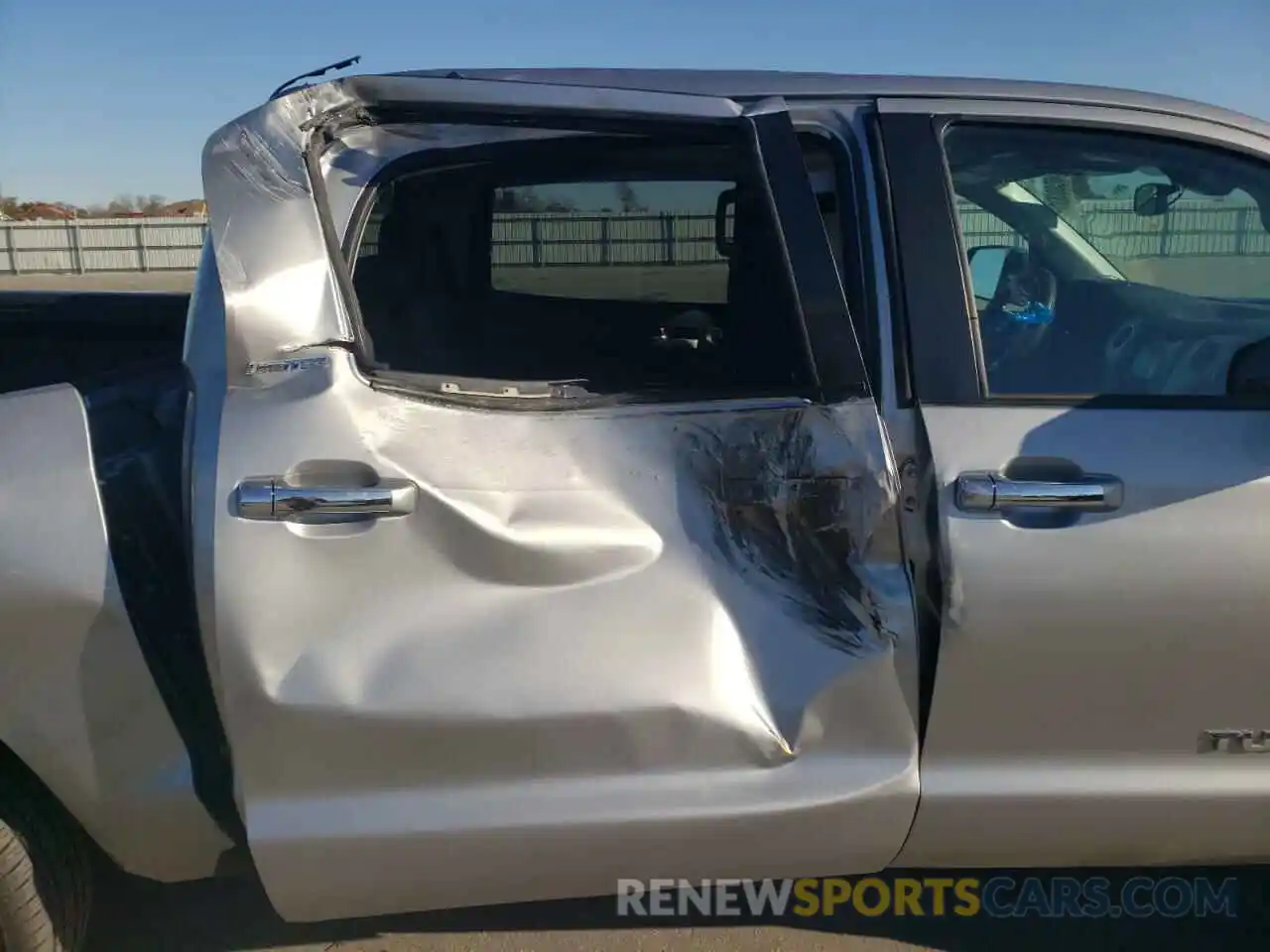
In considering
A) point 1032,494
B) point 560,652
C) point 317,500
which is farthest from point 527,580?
point 1032,494

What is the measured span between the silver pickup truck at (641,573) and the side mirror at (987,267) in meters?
0.18

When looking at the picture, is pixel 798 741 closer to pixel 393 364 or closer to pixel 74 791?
pixel 393 364

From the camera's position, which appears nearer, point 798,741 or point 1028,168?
point 798,741

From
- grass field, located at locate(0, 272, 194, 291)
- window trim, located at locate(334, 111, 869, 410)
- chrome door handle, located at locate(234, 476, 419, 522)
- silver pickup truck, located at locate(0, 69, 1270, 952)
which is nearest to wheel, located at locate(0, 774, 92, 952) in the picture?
silver pickup truck, located at locate(0, 69, 1270, 952)

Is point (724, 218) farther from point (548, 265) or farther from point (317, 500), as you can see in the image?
point (317, 500)

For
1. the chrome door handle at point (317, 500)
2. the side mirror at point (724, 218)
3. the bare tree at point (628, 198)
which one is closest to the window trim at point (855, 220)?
the side mirror at point (724, 218)

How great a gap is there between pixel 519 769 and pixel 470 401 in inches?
26.1

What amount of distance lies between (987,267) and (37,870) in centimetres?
227

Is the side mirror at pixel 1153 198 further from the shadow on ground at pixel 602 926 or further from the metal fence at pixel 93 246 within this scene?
the metal fence at pixel 93 246

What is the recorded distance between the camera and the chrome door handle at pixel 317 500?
166 cm

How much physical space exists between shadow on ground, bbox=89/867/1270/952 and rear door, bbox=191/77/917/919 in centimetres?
56

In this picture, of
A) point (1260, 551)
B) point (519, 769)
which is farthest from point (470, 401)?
point (1260, 551)

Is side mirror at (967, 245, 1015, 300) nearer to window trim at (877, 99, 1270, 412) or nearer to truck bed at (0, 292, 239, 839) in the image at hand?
window trim at (877, 99, 1270, 412)

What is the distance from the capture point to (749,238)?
228 centimetres
